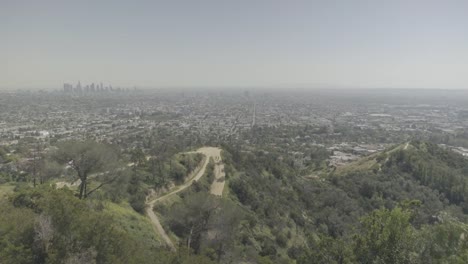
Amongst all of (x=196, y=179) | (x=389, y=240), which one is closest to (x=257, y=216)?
(x=196, y=179)

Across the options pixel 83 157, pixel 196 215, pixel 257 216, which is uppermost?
pixel 83 157

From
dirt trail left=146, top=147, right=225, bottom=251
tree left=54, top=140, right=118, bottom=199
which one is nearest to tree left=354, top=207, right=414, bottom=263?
dirt trail left=146, top=147, right=225, bottom=251

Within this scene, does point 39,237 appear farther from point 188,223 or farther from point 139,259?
point 188,223

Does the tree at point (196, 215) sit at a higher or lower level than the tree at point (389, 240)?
lower

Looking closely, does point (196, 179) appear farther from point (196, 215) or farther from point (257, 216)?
point (196, 215)

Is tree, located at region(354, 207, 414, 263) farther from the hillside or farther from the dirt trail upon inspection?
the dirt trail

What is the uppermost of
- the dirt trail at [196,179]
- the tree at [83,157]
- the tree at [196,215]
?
the tree at [83,157]

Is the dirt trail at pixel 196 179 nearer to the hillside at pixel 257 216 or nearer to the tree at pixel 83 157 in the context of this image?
the hillside at pixel 257 216

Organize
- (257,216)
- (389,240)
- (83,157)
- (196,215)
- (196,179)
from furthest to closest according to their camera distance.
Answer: (196,179) → (257,216) → (83,157) → (196,215) → (389,240)

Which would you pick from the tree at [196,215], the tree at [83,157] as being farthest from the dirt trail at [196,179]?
the tree at [83,157]
